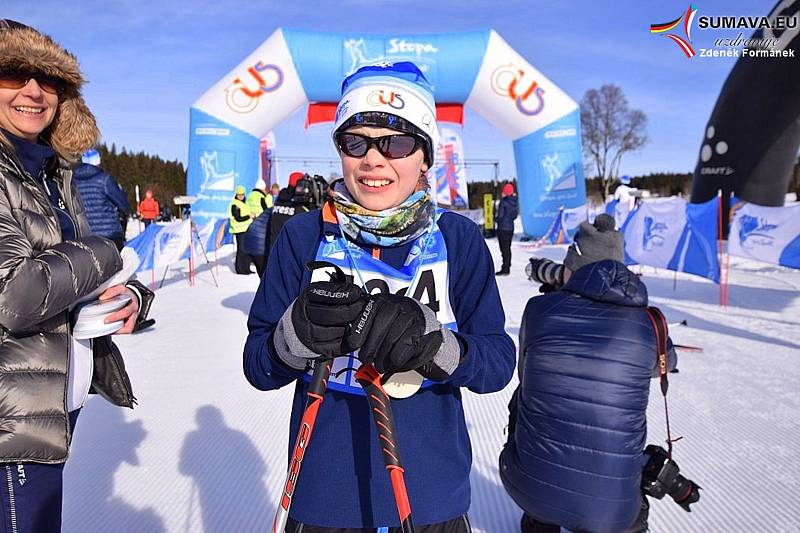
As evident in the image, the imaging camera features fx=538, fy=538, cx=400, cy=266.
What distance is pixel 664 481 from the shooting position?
193 cm

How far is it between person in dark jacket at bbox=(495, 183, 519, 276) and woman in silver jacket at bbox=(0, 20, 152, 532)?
8856 mm

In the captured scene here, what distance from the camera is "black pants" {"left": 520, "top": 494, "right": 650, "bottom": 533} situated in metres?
1.93

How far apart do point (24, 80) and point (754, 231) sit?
24.3ft

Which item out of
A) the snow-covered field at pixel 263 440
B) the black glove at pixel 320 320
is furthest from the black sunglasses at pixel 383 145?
the snow-covered field at pixel 263 440

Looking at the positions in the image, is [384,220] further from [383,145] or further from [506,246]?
[506,246]

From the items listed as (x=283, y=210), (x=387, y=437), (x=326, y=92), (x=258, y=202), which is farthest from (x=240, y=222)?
(x=387, y=437)

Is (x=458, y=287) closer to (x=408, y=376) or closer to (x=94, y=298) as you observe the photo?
(x=408, y=376)

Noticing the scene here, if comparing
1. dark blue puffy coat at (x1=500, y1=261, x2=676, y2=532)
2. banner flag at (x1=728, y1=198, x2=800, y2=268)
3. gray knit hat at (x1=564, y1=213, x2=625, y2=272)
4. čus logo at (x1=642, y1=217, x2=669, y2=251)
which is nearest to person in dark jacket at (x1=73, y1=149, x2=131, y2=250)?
gray knit hat at (x1=564, y1=213, x2=625, y2=272)

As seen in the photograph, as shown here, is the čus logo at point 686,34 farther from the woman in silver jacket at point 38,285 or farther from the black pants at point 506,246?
the woman in silver jacket at point 38,285

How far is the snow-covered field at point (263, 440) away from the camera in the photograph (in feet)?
7.78

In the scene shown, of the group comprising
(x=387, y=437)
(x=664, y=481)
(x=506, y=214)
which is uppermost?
(x=506, y=214)

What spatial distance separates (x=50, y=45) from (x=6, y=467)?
1.14 metres

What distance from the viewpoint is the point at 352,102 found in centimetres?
129

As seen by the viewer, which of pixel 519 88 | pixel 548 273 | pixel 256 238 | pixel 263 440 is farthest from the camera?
pixel 519 88
